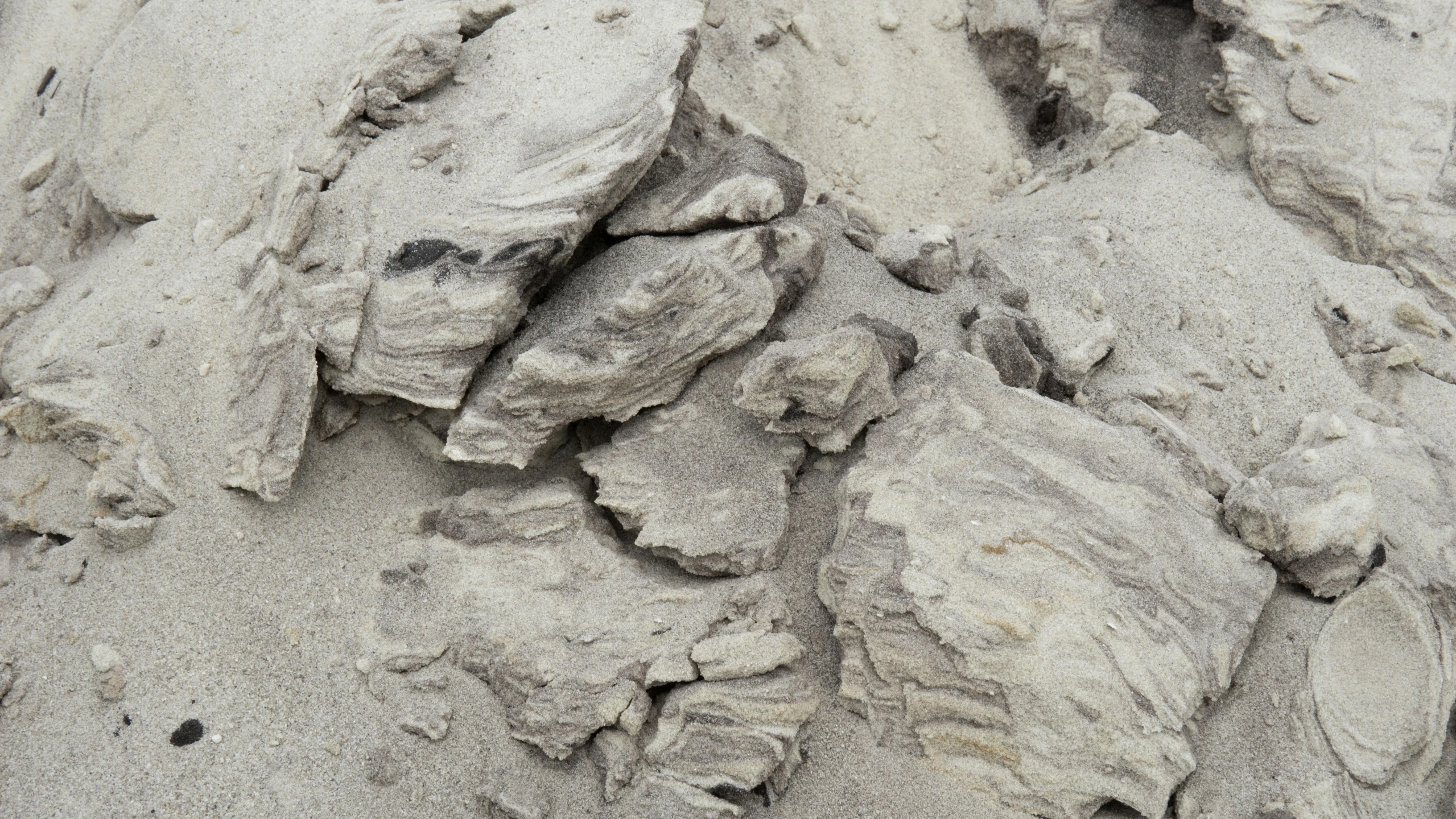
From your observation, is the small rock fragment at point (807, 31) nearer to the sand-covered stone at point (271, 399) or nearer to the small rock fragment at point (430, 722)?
the sand-covered stone at point (271, 399)

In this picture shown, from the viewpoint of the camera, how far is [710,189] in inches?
156

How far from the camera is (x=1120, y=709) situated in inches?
126

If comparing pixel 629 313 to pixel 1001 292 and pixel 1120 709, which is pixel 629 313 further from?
pixel 1120 709

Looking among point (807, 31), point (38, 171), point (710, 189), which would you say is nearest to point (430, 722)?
point (710, 189)

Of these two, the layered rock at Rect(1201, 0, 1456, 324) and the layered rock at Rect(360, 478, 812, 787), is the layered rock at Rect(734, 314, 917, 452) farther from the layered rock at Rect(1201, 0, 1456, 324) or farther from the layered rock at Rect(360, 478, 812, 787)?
the layered rock at Rect(1201, 0, 1456, 324)

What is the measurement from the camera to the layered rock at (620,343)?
3.59m

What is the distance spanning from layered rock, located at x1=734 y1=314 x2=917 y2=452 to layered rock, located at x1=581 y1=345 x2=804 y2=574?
0.42 feet

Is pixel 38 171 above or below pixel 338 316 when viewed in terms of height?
below

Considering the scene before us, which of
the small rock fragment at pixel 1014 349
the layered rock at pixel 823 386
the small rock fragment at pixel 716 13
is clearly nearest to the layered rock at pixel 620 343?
the layered rock at pixel 823 386

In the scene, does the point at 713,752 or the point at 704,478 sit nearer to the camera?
the point at 713,752

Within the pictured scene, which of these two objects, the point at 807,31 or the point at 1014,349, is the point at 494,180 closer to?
the point at 1014,349

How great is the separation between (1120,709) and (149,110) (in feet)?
14.8

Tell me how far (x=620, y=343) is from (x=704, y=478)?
0.56 metres

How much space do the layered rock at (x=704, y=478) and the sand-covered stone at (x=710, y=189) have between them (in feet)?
1.78
